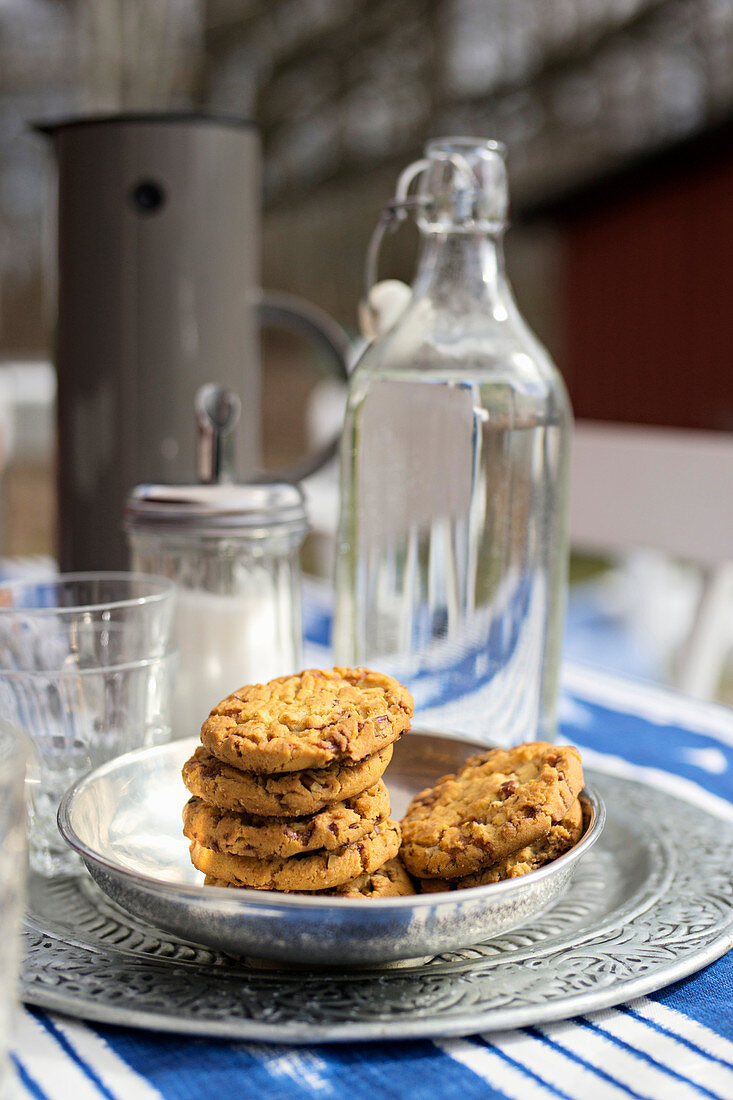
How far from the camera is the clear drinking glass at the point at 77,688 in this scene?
35cm

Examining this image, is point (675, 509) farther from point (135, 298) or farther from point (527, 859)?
point (527, 859)

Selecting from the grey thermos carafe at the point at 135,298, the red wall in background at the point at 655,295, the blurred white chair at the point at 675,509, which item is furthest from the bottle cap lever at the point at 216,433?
the red wall in background at the point at 655,295

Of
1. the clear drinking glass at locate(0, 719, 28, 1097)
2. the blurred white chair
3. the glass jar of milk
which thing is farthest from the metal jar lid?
the blurred white chair

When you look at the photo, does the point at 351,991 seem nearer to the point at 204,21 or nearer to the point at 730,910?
the point at 730,910

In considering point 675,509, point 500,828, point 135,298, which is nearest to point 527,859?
point 500,828

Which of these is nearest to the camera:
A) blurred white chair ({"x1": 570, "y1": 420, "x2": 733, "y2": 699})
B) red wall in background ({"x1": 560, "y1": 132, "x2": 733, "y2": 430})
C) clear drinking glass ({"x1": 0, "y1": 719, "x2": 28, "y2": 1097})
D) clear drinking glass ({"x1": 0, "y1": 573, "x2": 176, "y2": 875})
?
clear drinking glass ({"x1": 0, "y1": 719, "x2": 28, "y2": 1097})

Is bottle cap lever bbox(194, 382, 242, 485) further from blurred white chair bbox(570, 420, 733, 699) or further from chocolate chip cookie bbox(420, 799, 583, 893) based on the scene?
blurred white chair bbox(570, 420, 733, 699)

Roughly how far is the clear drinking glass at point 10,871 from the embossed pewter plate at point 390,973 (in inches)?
2.3

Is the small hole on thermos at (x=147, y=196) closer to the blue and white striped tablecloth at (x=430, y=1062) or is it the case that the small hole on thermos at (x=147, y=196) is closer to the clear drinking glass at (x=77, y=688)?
the clear drinking glass at (x=77, y=688)

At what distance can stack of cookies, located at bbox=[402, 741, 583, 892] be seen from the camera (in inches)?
11.4

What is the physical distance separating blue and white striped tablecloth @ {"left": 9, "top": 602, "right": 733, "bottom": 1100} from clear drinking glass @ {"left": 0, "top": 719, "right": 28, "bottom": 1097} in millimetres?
44

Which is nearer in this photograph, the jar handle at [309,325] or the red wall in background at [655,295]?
the jar handle at [309,325]

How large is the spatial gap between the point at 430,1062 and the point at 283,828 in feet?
0.21

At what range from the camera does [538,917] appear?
13.0 inches
